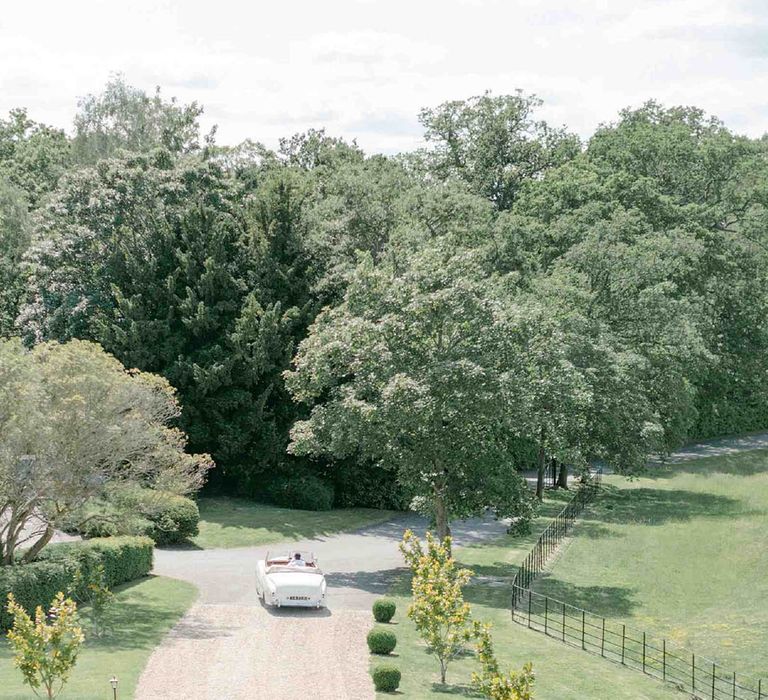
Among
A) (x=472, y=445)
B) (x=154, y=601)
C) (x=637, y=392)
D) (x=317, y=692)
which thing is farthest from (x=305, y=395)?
(x=637, y=392)

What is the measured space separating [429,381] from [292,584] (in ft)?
25.8

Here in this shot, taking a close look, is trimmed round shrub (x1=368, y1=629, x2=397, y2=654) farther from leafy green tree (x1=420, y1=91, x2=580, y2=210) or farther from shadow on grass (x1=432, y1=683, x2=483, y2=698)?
leafy green tree (x1=420, y1=91, x2=580, y2=210)

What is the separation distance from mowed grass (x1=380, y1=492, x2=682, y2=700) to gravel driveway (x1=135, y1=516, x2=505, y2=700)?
3.36ft

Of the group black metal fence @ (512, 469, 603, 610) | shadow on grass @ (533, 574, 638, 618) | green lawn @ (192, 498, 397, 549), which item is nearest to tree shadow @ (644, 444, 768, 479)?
black metal fence @ (512, 469, 603, 610)

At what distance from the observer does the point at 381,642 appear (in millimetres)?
25578

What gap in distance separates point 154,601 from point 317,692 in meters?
9.99

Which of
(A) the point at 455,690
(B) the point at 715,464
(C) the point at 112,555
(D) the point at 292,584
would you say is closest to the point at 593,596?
(D) the point at 292,584

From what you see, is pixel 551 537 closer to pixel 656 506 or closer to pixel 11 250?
pixel 656 506

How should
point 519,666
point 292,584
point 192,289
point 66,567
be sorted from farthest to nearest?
point 192,289 → point 292,584 → point 66,567 → point 519,666

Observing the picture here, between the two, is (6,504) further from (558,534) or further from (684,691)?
(558,534)

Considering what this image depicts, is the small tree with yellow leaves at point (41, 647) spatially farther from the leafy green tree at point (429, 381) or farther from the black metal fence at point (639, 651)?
the leafy green tree at point (429, 381)

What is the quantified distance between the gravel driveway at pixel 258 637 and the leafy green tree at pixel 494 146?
38.2 metres

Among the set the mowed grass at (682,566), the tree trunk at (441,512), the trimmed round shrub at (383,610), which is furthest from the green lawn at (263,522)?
the trimmed round shrub at (383,610)

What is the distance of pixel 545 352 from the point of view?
36875 mm
